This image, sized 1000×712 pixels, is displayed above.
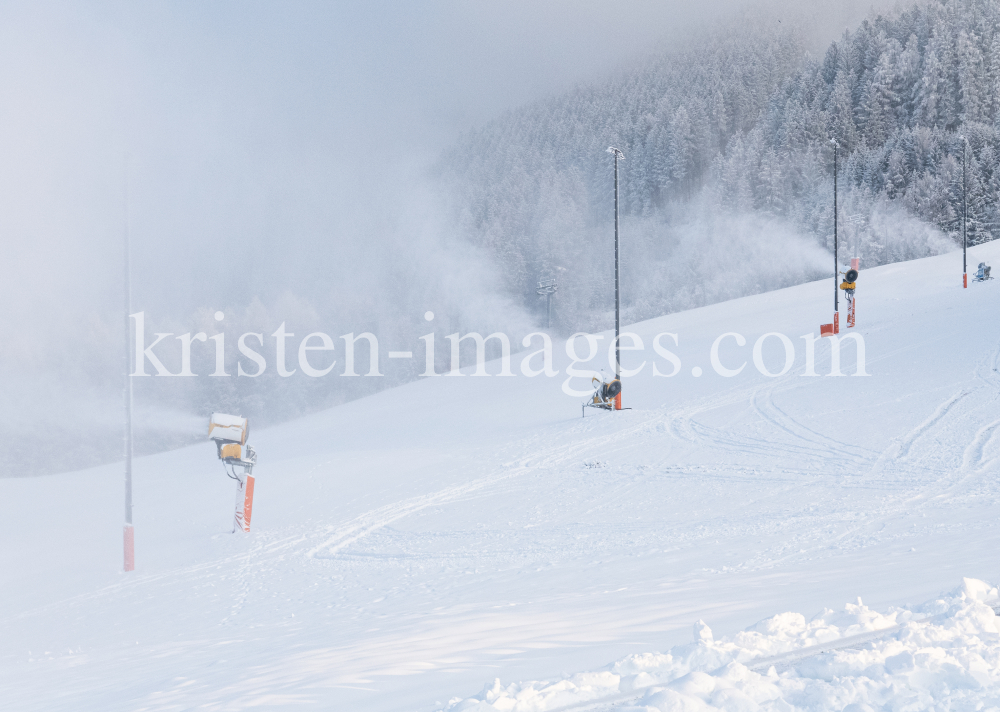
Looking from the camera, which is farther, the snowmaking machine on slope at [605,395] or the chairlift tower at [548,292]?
the chairlift tower at [548,292]

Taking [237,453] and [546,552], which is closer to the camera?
[546,552]

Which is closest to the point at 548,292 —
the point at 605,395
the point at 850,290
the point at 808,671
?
the point at 850,290

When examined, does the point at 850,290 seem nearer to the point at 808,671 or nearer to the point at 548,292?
the point at 808,671

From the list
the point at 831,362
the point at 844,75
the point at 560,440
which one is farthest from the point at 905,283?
the point at 844,75

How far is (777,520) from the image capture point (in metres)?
9.86

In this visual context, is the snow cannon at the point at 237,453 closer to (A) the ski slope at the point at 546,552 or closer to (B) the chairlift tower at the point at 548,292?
(A) the ski slope at the point at 546,552

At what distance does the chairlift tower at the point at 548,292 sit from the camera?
99.8m

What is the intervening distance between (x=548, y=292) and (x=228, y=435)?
292 feet

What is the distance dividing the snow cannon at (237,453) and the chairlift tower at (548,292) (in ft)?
281

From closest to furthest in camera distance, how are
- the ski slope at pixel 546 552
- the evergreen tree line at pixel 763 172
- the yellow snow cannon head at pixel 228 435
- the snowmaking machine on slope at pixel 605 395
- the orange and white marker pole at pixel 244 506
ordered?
the ski slope at pixel 546 552
the orange and white marker pole at pixel 244 506
the yellow snow cannon head at pixel 228 435
the snowmaking machine on slope at pixel 605 395
the evergreen tree line at pixel 763 172

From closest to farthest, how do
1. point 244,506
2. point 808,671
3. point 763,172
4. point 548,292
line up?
point 808,671 < point 244,506 < point 763,172 < point 548,292

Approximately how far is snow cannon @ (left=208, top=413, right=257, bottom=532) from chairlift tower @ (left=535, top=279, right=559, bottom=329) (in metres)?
85.8

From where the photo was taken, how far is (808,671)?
413 cm

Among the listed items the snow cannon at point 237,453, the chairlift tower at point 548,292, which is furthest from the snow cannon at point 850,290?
the chairlift tower at point 548,292
